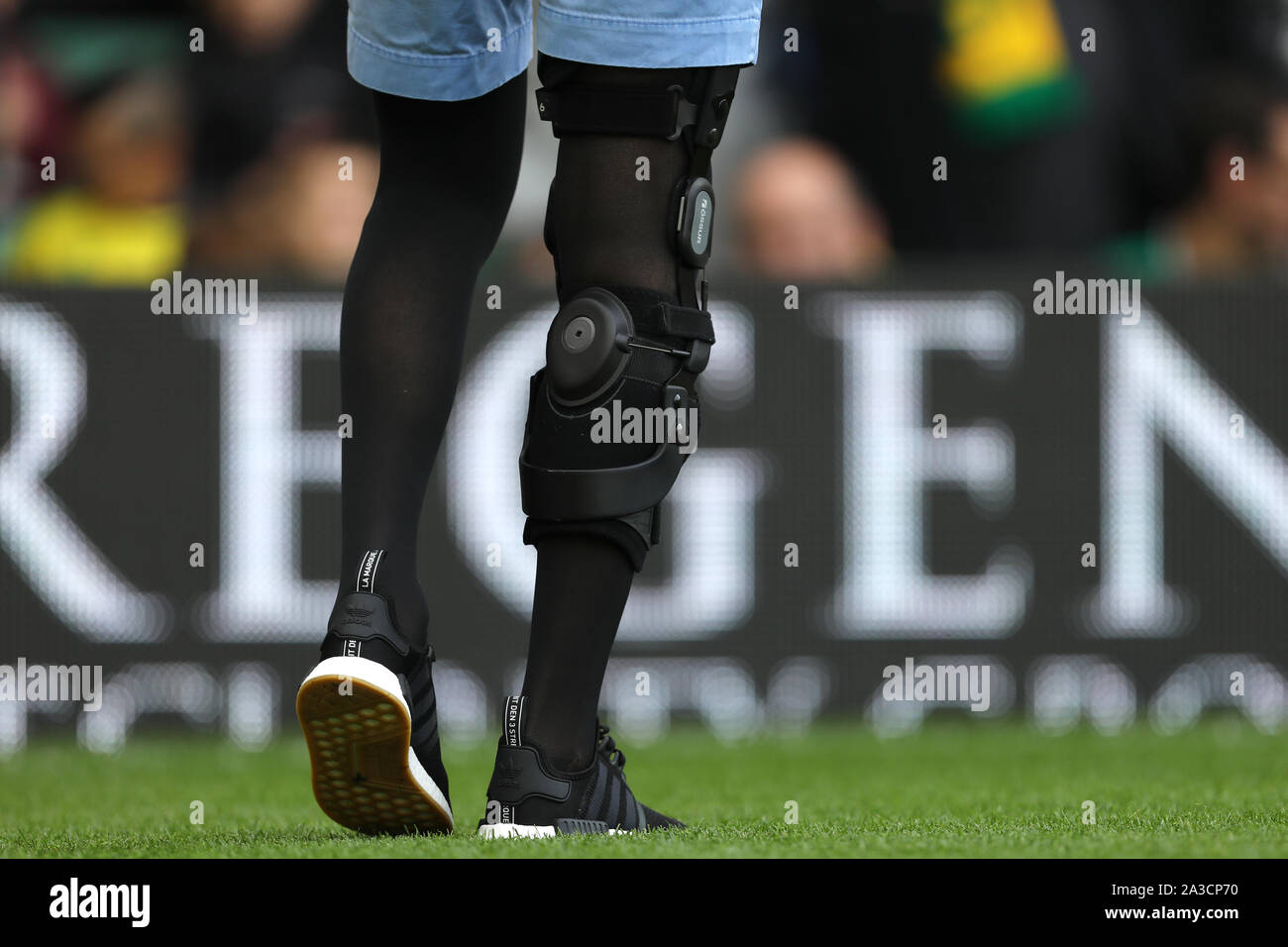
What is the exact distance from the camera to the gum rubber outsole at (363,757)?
1780mm

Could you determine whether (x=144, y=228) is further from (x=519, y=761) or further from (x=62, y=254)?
(x=519, y=761)

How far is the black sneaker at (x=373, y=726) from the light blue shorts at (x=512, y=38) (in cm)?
51

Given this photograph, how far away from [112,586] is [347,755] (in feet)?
6.67

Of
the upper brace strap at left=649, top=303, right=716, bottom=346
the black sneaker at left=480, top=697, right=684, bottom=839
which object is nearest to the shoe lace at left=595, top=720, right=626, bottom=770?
the black sneaker at left=480, top=697, right=684, bottom=839

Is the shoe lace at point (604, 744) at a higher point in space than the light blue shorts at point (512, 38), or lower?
lower

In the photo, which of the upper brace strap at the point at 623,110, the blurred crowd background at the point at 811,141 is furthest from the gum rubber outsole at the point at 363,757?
the blurred crowd background at the point at 811,141

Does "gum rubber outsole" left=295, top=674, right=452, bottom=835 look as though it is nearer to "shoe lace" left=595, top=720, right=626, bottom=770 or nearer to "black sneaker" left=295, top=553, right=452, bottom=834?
"black sneaker" left=295, top=553, right=452, bottom=834

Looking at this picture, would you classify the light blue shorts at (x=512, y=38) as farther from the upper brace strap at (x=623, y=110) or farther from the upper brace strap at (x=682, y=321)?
the upper brace strap at (x=682, y=321)

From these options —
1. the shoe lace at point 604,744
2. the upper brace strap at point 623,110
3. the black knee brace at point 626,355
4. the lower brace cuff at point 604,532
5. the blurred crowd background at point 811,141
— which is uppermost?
the upper brace strap at point 623,110

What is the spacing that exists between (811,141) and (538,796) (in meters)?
3.32
